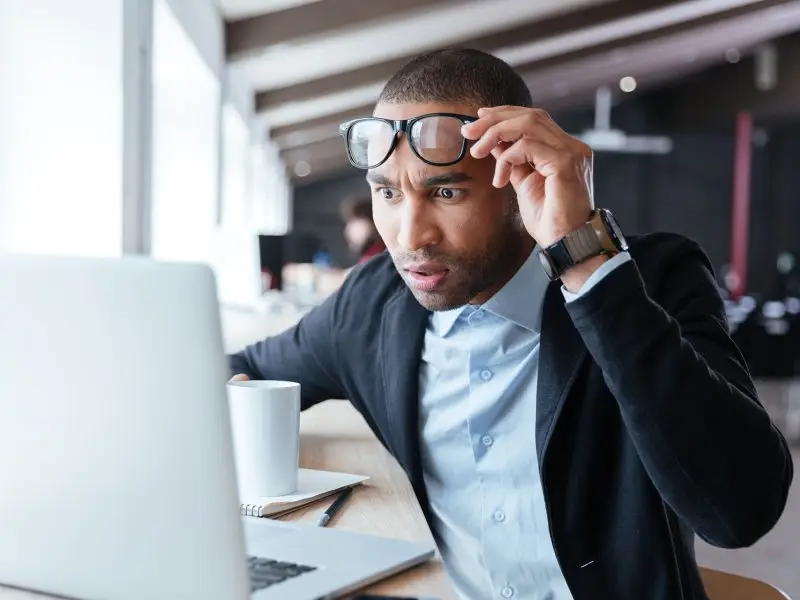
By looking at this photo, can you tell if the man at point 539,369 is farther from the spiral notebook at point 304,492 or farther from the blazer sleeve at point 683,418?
the spiral notebook at point 304,492

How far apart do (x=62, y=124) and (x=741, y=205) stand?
14062mm

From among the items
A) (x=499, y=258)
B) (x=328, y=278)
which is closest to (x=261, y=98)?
(x=328, y=278)

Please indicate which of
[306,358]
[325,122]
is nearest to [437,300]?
[306,358]

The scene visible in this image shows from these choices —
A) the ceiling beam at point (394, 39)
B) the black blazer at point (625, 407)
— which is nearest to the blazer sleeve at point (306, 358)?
the black blazer at point (625, 407)

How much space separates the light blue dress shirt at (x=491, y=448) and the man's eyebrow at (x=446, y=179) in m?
0.18

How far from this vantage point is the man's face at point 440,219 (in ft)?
4.14

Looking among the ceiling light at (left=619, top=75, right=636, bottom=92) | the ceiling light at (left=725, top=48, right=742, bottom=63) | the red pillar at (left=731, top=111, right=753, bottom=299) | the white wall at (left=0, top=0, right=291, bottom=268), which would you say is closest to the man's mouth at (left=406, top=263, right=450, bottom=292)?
the white wall at (left=0, top=0, right=291, bottom=268)

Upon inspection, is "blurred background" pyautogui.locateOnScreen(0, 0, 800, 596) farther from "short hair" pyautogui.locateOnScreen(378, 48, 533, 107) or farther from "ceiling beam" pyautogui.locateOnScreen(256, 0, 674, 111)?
"short hair" pyautogui.locateOnScreen(378, 48, 533, 107)

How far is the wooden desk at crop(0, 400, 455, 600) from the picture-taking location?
0.88 metres

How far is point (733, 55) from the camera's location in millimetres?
13289

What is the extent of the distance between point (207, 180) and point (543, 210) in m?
5.20

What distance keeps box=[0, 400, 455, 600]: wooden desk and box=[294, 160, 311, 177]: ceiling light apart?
1428 cm

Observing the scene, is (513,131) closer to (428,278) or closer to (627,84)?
(428,278)

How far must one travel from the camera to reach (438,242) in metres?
1.29
